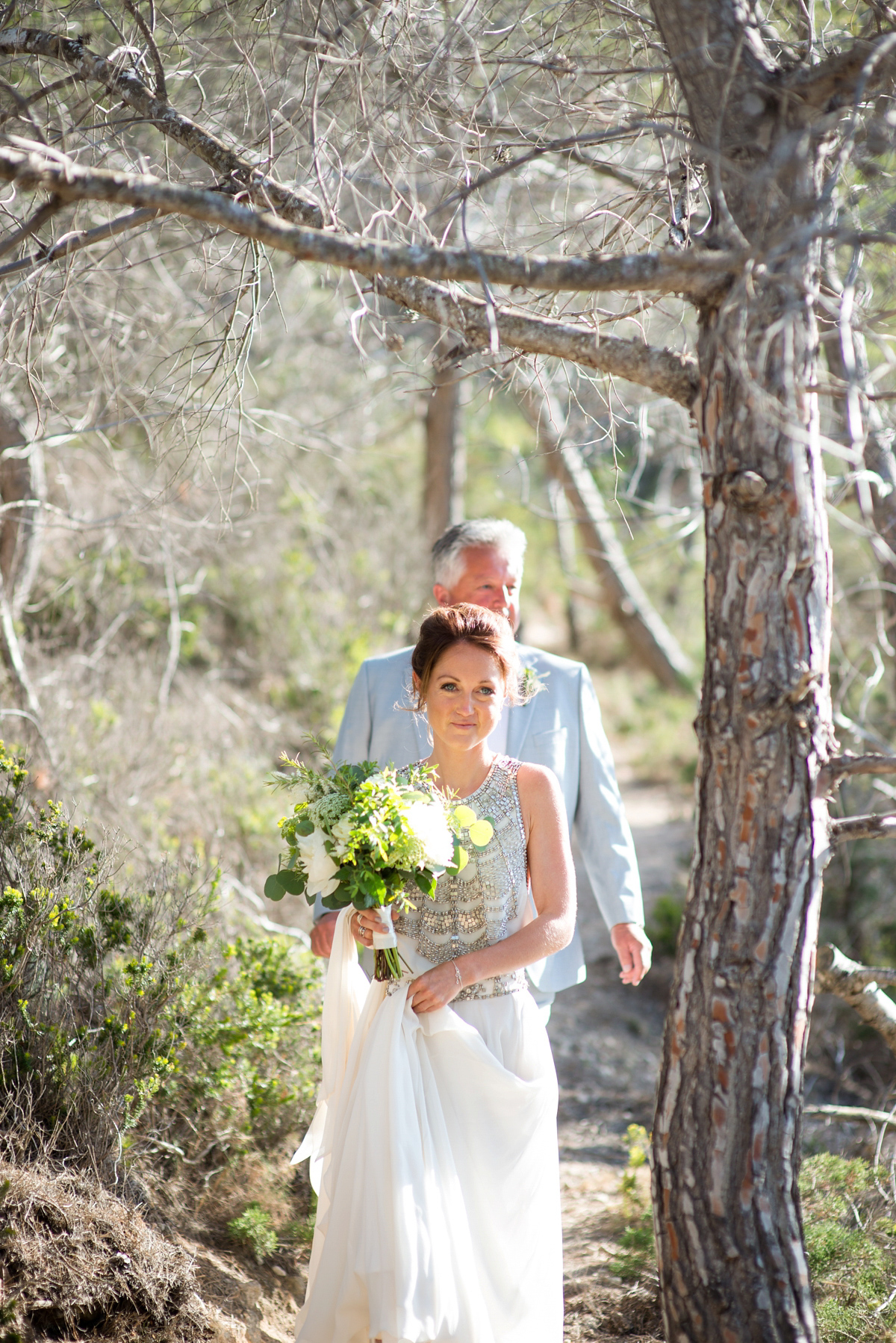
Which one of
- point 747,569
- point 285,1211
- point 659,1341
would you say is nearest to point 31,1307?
point 285,1211

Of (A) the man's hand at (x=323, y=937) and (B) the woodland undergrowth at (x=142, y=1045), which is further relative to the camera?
(A) the man's hand at (x=323, y=937)

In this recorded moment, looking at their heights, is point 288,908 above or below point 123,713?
below

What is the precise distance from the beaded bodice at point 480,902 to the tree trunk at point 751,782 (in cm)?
60

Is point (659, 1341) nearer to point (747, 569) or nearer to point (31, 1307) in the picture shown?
point (31, 1307)

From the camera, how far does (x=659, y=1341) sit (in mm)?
2918

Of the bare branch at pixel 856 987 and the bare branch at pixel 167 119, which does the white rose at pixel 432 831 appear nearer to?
the bare branch at pixel 856 987

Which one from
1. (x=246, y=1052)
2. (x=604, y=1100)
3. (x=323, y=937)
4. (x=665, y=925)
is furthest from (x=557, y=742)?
(x=665, y=925)

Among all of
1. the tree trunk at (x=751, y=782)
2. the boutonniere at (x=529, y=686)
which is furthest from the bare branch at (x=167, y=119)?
the boutonniere at (x=529, y=686)

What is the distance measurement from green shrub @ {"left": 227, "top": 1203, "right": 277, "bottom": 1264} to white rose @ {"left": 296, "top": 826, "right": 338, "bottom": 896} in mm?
1347

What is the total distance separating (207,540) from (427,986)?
5178 mm

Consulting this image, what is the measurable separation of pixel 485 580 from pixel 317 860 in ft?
4.38

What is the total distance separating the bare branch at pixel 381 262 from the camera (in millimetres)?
1919

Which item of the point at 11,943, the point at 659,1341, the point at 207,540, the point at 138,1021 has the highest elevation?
the point at 207,540

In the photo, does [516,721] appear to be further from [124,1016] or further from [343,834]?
[124,1016]
